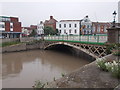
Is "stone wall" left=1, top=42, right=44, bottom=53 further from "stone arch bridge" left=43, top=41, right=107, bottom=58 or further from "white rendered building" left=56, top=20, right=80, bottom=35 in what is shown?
"white rendered building" left=56, top=20, right=80, bottom=35

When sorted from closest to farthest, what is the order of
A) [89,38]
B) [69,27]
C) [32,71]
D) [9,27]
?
1. [32,71]
2. [89,38]
3. [9,27]
4. [69,27]

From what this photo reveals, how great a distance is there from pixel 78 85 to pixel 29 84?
212 inches

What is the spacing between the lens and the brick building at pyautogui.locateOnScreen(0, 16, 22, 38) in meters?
32.4

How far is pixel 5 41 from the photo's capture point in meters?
24.2

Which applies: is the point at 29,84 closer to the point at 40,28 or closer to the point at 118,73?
the point at 118,73

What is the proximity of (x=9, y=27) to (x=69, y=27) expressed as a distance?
61.3ft

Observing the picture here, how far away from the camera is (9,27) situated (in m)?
34.0

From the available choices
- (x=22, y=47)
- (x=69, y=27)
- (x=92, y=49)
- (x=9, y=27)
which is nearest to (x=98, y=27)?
(x=69, y=27)

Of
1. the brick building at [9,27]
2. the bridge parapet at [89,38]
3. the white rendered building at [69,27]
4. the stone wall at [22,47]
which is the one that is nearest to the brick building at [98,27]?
the white rendered building at [69,27]

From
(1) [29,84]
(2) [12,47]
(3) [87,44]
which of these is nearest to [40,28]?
(2) [12,47]

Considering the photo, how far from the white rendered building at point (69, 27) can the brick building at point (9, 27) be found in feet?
43.8

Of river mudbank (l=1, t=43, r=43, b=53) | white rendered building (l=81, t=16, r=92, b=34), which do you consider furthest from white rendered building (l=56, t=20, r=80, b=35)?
river mudbank (l=1, t=43, r=43, b=53)

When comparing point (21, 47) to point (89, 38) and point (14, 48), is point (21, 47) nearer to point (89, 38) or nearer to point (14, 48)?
point (14, 48)

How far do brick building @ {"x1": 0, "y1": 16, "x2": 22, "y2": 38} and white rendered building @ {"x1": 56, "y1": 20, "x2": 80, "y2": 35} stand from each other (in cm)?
1334
